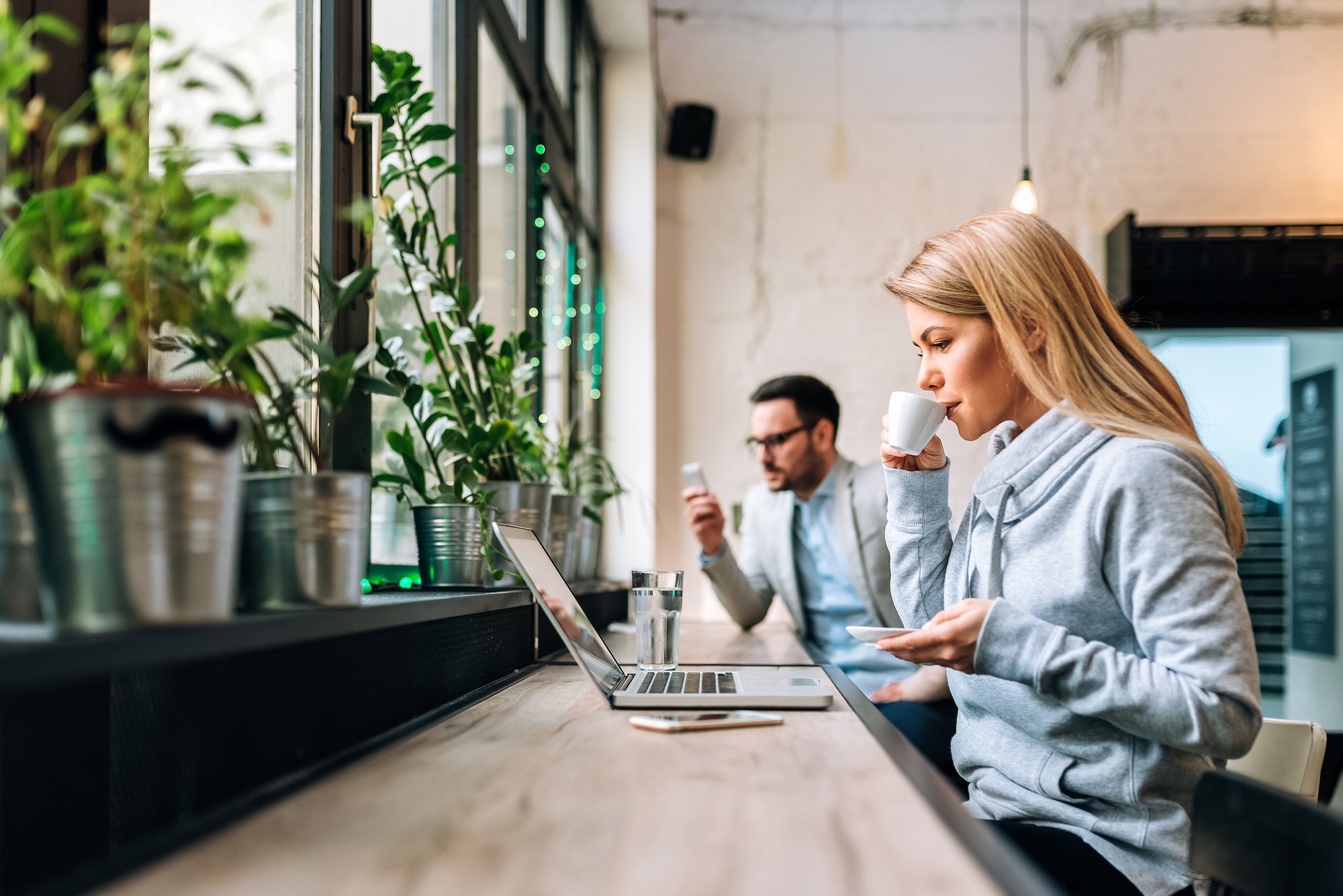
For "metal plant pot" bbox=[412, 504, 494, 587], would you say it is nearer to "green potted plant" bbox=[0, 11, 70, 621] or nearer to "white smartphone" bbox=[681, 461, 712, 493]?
"green potted plant" bbox=[0, 11, 70, 621]

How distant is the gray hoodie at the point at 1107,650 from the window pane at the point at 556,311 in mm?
1778

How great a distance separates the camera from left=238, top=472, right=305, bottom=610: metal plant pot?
788 mm

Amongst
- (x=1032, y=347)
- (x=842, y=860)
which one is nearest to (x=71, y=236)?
(x=842, y=860)

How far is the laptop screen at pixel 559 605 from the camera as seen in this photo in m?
1.14

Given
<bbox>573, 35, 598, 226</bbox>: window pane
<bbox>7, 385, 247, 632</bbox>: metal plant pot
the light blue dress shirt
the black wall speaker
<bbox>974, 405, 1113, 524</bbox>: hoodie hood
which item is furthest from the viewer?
the black wall speaker

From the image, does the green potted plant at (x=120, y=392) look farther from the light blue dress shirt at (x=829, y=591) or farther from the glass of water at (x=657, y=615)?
the light blue dress shirt at (x=829, y=591)

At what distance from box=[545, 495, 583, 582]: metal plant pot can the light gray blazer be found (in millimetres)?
670

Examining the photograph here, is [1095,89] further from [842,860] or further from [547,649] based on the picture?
[842,860]

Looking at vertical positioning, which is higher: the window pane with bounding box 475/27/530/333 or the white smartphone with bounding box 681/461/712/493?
the window pane with bounding box 475/27/530/333

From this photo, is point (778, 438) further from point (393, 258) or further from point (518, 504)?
point (393, 258)

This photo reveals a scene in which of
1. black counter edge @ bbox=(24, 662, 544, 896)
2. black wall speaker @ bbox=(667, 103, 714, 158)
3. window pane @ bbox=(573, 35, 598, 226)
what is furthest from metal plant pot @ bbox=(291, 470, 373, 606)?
black wall speaker @ bbox=(667, 103, 714, 158)

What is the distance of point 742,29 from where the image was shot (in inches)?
169

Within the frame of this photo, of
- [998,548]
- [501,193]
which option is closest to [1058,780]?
[998,548]

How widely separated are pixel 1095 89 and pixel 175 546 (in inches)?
172
